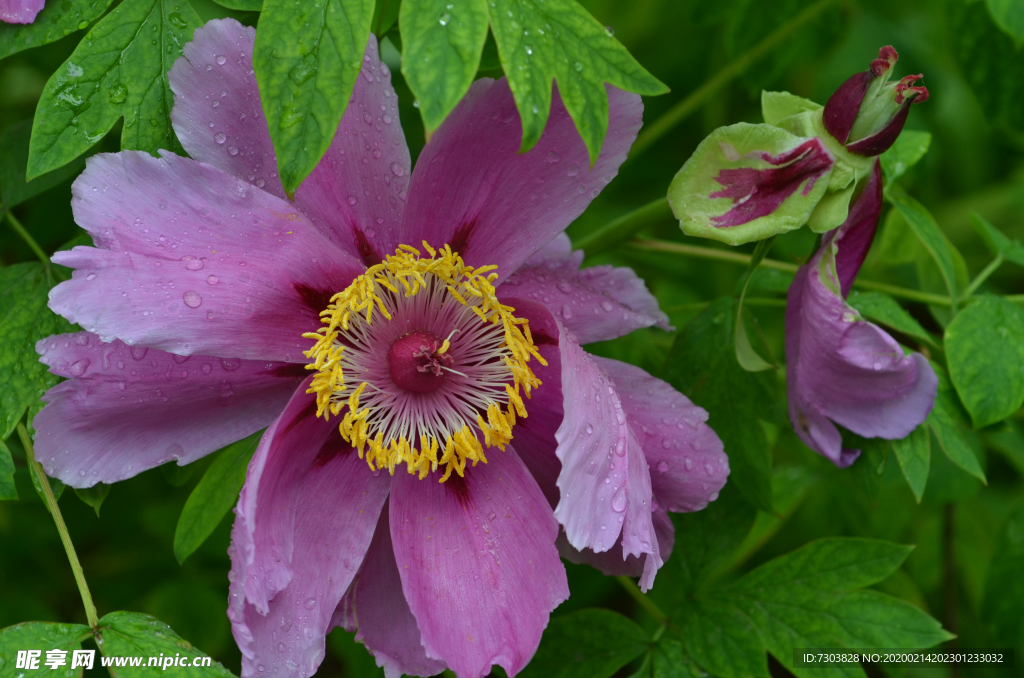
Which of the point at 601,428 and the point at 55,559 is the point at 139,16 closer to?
the point at 601,428

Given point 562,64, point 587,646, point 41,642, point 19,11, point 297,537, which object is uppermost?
point 562,64

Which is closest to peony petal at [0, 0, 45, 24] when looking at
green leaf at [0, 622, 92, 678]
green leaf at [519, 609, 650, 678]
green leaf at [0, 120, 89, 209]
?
green leaf at [0, 120, 89, 209]

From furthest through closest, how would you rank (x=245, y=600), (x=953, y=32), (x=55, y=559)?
(x=55, y=559) < (x=953, y=32) < (x=245, y=600)

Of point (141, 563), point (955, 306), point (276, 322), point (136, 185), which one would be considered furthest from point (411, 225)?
point (141, 563)

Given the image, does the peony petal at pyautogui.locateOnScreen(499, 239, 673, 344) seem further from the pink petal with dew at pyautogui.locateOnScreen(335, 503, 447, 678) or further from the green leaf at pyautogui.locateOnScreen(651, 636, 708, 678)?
the green leaf at pyautogui.locateOnScreen(651, 636, 708, 678)

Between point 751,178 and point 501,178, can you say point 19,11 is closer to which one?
point 501,178

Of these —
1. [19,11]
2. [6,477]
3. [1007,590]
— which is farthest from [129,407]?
[1007,590]

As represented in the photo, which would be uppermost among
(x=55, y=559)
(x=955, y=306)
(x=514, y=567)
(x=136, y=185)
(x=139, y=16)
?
(x=139, y=16)
